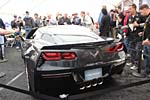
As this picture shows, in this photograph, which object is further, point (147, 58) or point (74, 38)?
point (147, 58)

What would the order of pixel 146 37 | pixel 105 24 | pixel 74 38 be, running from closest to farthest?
pixel 74 38
pixel 146 37
pixel 105 24

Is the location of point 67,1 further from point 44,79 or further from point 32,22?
point 44,79

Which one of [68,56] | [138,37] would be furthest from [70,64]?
[138,37]


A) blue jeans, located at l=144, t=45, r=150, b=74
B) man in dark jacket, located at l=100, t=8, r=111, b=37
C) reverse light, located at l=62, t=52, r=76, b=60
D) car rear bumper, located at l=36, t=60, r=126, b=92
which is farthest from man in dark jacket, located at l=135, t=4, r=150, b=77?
man in dark jacket, located at l=100, t=8, r=111, b=37

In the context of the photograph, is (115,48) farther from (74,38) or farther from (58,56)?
(58,56)

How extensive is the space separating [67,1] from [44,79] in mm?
18160

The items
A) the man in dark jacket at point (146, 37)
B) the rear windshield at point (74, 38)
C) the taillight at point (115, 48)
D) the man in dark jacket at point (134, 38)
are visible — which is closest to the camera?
the taillight at point (115, 48)

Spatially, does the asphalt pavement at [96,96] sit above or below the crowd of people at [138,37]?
below

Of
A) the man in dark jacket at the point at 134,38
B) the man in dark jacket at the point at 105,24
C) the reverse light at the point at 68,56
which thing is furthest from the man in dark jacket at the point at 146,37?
the man in dark jacket at the point at 105,24

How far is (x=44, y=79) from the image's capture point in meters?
4.54

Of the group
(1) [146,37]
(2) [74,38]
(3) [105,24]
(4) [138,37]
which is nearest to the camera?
(2) [74,38]

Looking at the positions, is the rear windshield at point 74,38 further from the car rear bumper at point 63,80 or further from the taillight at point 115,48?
the car rear bumper at point 63,80

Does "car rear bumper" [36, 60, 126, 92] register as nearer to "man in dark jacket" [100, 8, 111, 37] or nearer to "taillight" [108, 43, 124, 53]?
"taillight" [108, 43, 124, 53]

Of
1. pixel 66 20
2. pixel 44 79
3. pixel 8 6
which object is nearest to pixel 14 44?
pixel 66 20
